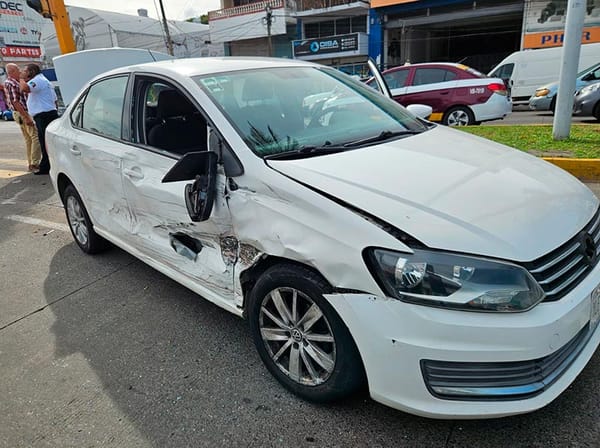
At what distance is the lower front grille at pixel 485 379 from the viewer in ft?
5.68

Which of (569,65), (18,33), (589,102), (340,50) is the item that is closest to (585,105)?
(589,102)

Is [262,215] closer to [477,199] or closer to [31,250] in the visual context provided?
[477,199]

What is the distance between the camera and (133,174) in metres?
3.08

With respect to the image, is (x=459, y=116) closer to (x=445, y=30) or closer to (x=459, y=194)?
(x=459, y=194)

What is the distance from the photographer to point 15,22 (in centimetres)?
4650

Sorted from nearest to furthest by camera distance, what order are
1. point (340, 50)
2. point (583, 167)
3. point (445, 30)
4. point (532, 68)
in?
point (583, 167) → point (532, 68) → point (340, 50) → point (445, 30)

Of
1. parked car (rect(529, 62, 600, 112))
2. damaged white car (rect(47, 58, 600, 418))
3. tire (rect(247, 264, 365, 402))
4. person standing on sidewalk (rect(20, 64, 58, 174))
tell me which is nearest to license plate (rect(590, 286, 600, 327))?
damaged white car (rect(47, 58, 600, 418))

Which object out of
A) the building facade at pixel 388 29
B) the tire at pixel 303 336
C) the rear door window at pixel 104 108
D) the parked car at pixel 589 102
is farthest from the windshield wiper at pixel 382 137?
the building facade at pixel 388 29

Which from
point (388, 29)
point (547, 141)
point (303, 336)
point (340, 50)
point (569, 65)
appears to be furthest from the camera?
point (340, 50)

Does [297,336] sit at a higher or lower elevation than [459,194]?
lower

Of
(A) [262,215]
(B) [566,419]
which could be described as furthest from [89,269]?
(B) [566,419]

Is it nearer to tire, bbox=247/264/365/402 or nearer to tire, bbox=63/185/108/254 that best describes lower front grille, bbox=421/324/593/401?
tire, bbox=247/264/365/402

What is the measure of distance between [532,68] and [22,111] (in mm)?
15303

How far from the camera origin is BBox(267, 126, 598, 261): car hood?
71.1 inches
